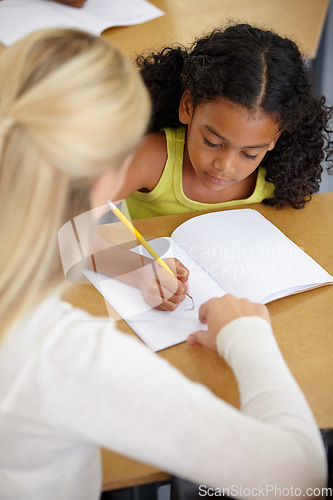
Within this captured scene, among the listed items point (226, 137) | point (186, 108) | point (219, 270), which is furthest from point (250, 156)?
point (219, 270)

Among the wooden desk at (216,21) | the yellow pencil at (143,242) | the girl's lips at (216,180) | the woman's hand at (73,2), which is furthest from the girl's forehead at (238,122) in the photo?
the woman's hand at (73,2)

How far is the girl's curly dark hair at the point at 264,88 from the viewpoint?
3.59ft

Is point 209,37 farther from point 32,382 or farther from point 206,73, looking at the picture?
point 32,382

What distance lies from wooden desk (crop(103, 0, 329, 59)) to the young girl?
0.23m

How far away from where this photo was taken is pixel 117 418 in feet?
1.79

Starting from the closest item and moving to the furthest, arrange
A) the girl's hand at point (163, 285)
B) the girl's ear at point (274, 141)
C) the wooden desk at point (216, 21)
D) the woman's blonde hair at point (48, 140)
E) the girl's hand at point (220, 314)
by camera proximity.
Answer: the woman's blonde hair at point (48, 140), the girl's hand at point (220, 314), the girl's hand at point (163, 285), the girl's ear at point (274, 141), the wooden desk at point (216, 21)

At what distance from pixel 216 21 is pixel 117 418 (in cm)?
149

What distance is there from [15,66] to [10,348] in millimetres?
290

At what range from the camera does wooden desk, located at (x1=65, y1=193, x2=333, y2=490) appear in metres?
0.67

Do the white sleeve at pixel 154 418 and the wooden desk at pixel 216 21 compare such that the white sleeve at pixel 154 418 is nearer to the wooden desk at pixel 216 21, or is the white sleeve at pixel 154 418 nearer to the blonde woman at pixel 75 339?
the blonde woman at pixel 75 339

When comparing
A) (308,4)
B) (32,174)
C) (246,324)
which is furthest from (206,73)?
(308,4)

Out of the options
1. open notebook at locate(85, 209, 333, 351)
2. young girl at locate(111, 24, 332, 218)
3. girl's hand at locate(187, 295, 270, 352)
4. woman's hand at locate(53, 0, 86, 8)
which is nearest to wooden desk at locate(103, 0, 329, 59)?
woman's hand at locate(53, 0, 86, 8)

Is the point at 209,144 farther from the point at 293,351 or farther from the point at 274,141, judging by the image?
the point at 293,351

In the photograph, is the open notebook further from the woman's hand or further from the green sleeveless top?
the woman's hand
